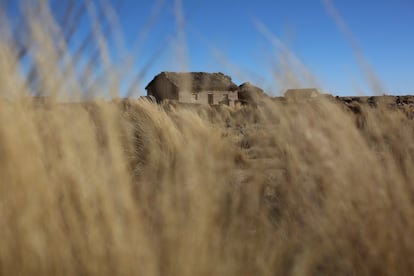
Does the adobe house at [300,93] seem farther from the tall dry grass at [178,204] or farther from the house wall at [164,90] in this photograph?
the house wall at [164,90]

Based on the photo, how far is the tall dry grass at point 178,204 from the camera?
0.83 metres

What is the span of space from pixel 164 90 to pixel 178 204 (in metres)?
8.24

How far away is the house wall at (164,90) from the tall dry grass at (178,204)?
123 centimetres

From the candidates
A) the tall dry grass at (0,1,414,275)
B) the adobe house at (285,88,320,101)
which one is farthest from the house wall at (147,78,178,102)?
the tall dry grass at (0,1,414,275)

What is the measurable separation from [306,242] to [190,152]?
18.5 inches

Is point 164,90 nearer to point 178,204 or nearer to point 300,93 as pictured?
point 300,93

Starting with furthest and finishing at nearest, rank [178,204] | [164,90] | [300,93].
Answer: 1. [164,90]
2. [300,93]
3. [178,204]

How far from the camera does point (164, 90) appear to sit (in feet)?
29.7

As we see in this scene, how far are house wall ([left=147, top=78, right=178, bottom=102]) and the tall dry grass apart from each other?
1229mm

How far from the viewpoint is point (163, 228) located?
972mm

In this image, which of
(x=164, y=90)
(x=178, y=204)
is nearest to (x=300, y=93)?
(x=178, y=204)

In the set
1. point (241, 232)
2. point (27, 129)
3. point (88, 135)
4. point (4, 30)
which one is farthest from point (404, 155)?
point (4, 30)

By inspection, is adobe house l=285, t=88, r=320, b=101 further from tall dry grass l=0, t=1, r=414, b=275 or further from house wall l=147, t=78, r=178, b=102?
house wall l=147, t=78, r=178, b=102

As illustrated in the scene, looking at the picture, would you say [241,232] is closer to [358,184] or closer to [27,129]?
[358,184]
